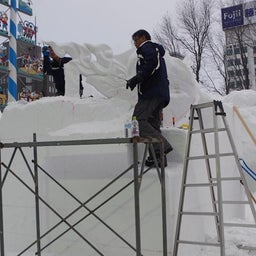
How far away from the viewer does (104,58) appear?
18.5 feet

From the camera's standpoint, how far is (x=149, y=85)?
435cm

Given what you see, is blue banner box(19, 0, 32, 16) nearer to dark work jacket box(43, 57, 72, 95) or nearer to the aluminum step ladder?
dark work jacket box(43, 57, 72, 95)

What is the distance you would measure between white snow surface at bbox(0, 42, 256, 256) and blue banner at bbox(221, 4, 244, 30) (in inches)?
563

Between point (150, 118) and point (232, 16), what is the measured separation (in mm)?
16614

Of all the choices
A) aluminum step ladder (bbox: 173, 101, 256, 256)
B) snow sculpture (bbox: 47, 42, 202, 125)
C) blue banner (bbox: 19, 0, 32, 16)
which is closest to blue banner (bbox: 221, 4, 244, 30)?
blue banner (bbox: 19, 0, 32, 16)

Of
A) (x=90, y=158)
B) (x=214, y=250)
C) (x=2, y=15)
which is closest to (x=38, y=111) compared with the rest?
(x=90, y=158)

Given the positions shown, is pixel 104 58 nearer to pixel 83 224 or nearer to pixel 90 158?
pixel 90 158

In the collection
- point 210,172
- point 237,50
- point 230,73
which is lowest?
point 210,172

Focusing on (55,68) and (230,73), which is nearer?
(55,68)

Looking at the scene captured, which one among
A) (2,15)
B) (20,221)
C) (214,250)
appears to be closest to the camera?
(214,250)

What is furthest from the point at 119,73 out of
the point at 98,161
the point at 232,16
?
the point at 232,16

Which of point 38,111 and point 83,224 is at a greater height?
point 38,111

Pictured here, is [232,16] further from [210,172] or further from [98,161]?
[98,161]

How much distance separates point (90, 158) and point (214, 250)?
1852 millimetres
